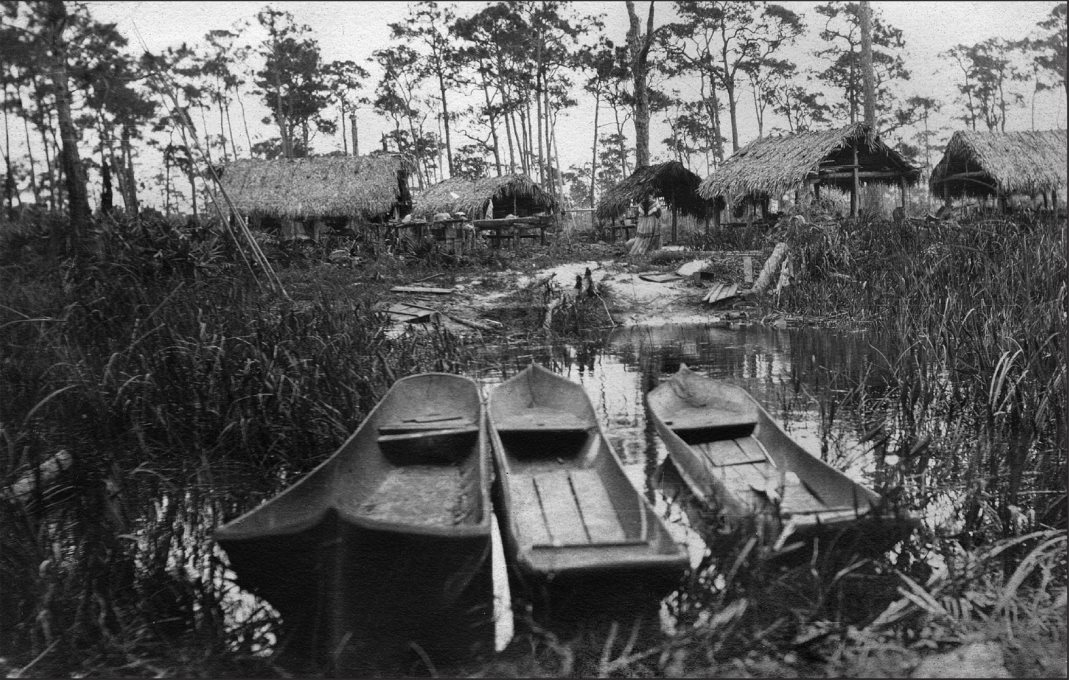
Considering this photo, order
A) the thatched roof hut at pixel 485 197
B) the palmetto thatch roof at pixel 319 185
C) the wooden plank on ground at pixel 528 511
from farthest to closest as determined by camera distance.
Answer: the thatched roof hut at pixel 485 197, the palmetto thatch roof at pixel 319 185, the wooden plank on ground at pixel 528 511

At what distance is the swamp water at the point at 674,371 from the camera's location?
3.00 meters

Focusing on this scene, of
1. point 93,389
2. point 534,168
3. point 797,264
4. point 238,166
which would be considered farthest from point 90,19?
point 534,168

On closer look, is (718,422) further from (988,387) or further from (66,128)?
(66,128)

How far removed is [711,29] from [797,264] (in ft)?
43.8

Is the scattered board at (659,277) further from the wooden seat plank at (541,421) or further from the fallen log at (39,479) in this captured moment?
the fallen log at (39,479)

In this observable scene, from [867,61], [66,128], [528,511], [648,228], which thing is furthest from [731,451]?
[867,61]

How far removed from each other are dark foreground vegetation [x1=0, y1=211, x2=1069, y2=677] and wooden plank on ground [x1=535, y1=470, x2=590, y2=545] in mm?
442

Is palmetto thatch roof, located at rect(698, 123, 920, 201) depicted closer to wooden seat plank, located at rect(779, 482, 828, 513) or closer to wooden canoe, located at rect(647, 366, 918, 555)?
wooden canoe, located at rect(647, 366, 918, 555)

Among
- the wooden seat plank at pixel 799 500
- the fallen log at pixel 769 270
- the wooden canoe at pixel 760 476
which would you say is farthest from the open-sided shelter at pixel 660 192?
the wooden seat plank at pixel 799 500

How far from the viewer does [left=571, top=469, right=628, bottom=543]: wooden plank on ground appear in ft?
8.69

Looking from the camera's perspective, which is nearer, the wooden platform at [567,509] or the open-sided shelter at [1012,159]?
the wooden platform at [567,509]

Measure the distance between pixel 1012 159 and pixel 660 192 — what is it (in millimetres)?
7907

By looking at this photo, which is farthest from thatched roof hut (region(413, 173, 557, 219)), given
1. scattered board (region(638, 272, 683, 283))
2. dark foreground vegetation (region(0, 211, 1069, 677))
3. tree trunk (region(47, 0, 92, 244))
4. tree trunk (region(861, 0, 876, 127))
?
dark foreground vegetation (region(0, 211, 1069, 677))

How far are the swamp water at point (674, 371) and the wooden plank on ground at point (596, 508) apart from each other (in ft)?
1.03
